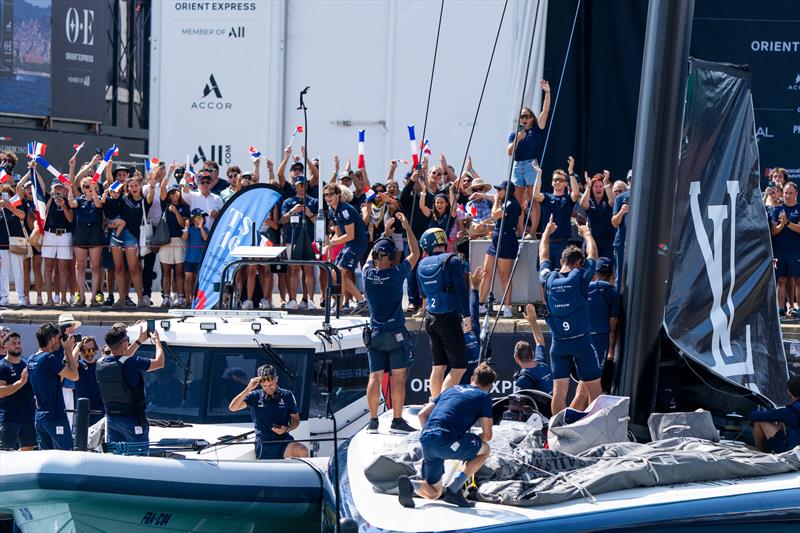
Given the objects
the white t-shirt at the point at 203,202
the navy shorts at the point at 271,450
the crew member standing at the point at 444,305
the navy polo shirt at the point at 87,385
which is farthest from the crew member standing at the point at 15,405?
the white t-shirt at the point at 203,202

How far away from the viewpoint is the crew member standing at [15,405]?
10.2m

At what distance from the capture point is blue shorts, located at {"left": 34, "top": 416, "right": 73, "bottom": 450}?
983cm

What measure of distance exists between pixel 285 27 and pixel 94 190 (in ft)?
17.7

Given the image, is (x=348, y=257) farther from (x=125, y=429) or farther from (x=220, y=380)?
(x=125, y=429)

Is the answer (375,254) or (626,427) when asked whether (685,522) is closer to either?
(626,427)

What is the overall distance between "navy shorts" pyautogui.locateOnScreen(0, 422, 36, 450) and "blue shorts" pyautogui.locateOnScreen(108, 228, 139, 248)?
4.60 metres

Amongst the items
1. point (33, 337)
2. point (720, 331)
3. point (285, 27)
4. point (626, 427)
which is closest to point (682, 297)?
point (720, 331)

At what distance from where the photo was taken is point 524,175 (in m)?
13.3

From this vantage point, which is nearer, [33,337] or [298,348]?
[298,348]

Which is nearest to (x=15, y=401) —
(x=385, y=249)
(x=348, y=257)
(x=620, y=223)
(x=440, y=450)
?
(x=385, y=249)

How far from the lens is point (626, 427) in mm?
6785

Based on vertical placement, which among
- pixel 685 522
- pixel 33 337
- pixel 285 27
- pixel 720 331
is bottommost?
pixel 33 337

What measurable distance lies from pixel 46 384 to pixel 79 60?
57.6 feet

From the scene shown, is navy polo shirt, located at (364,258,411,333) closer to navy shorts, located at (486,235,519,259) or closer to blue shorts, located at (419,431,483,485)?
blue shorts, located at (419,431,483,485)
